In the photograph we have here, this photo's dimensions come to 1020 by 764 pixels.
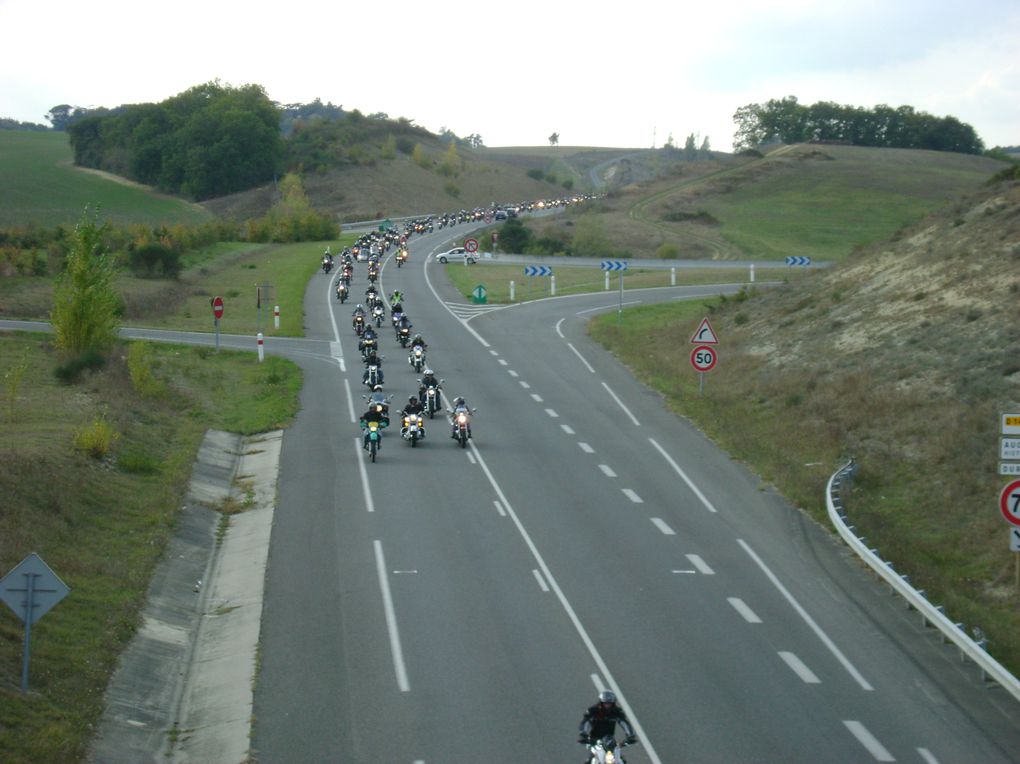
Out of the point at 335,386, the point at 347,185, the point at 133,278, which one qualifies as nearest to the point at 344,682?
the point at 335,386

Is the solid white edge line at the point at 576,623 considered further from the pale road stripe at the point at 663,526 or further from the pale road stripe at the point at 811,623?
the pale road stripe at the point at 811,623

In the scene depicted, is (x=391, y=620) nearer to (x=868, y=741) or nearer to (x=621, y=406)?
(x=868, y=741)

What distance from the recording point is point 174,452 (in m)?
27.6

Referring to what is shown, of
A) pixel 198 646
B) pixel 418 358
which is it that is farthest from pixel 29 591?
pixel 418 358

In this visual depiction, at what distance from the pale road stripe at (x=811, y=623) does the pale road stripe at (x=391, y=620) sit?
5156 mm

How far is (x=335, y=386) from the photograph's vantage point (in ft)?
125

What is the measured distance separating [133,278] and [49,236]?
34.2 feet

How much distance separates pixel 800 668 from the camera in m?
14.8

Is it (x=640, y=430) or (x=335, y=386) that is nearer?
(x=640, y=430)

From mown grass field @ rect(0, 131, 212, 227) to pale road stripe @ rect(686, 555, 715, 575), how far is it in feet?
287

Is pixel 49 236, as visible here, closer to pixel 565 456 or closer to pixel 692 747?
pixel 565 456

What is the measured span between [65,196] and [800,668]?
12456 cm

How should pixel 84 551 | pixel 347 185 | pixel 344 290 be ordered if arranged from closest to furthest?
1. pixel 84 551
2. pixel 344 290
3. pixel 347 185

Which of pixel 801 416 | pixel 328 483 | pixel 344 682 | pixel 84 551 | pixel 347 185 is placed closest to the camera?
pixel 344 682
